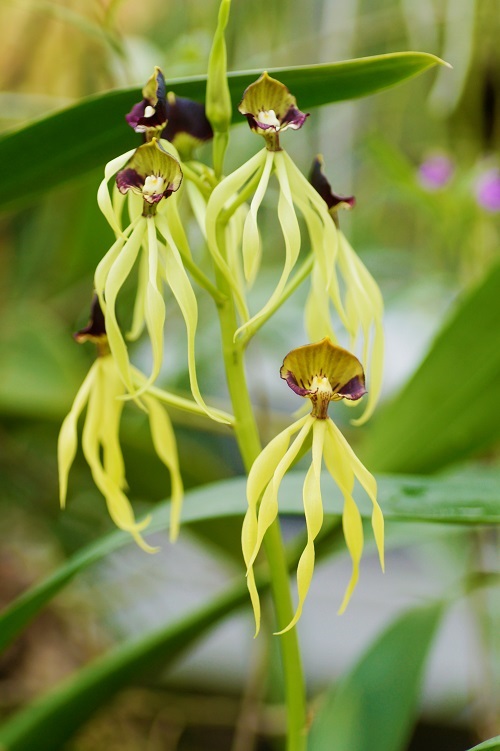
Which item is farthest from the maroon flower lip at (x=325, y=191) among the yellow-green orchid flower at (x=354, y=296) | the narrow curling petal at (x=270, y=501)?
the narrow curling petal at (x=270, y=501)

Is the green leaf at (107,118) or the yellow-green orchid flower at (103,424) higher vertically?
the green leaf at (107,118)

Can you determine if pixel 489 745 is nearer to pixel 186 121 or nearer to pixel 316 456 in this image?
pixel 316 456

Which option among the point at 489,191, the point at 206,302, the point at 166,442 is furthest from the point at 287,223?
the point at 206,302

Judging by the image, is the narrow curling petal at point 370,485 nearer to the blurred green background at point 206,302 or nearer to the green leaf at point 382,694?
the green leaf at point 382,694

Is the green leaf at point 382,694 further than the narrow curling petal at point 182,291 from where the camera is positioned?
Yes

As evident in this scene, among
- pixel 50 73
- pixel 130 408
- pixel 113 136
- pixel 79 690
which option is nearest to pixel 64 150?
pixel 113 136

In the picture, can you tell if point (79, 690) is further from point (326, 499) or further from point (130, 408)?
point (130, 408)

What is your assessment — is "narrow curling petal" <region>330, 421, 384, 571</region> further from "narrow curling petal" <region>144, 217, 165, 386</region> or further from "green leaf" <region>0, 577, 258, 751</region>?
"green leaf" <region>0, 577, 258, 751</region>

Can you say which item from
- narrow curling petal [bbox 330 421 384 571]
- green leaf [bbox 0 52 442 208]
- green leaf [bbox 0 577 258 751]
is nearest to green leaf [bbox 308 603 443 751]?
green leaf [bbox 0 577 258 751]
